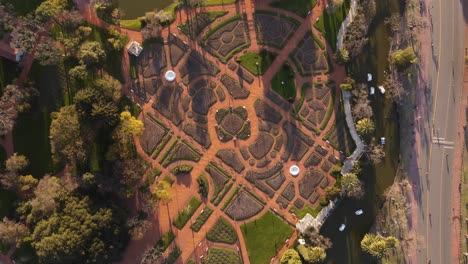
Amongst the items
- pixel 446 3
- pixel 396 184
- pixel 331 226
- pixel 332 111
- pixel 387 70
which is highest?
pixel 446 3

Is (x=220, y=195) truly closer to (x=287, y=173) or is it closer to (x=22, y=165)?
(x=287, y=173)

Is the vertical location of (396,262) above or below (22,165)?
below

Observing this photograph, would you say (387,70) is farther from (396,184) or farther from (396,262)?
(396,262)

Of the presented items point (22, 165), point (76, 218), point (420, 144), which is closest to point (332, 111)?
point (420, 144)

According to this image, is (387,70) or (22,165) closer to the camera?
(22,165)

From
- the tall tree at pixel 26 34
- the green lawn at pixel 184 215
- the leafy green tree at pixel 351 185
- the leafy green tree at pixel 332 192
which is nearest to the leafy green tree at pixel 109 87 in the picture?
the tall tree at pixel 26 34

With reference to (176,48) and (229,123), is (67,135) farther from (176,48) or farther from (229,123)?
(229,123)

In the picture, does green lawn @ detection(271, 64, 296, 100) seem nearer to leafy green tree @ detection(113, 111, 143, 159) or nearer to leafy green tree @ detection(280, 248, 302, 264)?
leafy green tree @ detection(113, 111, 143, 159)
